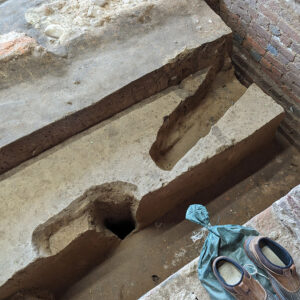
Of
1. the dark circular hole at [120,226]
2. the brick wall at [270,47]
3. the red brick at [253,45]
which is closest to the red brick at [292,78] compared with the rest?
the brick wall at [270,47]

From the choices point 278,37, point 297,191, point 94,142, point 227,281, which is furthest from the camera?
point 278,37

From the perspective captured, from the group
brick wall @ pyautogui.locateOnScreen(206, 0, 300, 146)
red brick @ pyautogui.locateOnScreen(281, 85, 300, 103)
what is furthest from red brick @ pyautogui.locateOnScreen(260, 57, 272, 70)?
red brick @ pyautogui.locateOnScreen(281, 85, 300, 103)

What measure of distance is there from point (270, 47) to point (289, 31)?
31 cm

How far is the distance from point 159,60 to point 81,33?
0.77 m

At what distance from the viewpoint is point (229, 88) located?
3.25 metres

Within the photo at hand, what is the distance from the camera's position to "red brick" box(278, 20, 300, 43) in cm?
274

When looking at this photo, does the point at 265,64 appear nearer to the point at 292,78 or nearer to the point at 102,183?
the point at 292,78

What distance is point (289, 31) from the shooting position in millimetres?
2779

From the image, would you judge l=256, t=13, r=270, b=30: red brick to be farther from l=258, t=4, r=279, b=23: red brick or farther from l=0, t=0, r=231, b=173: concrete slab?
l=0, t=0, r=231, b=173: concrete slab

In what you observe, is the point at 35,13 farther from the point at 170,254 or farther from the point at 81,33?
the point at 170,254

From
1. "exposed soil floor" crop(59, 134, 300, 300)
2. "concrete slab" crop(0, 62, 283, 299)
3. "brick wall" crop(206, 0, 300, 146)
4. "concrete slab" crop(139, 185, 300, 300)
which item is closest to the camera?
"concrete slab" crop(139, 185, 300, 300)

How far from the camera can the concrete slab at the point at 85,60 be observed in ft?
8.52

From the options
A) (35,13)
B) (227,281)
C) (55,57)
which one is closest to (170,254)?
(227,281)

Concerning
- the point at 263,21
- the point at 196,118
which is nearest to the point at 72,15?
the point at 196,118
